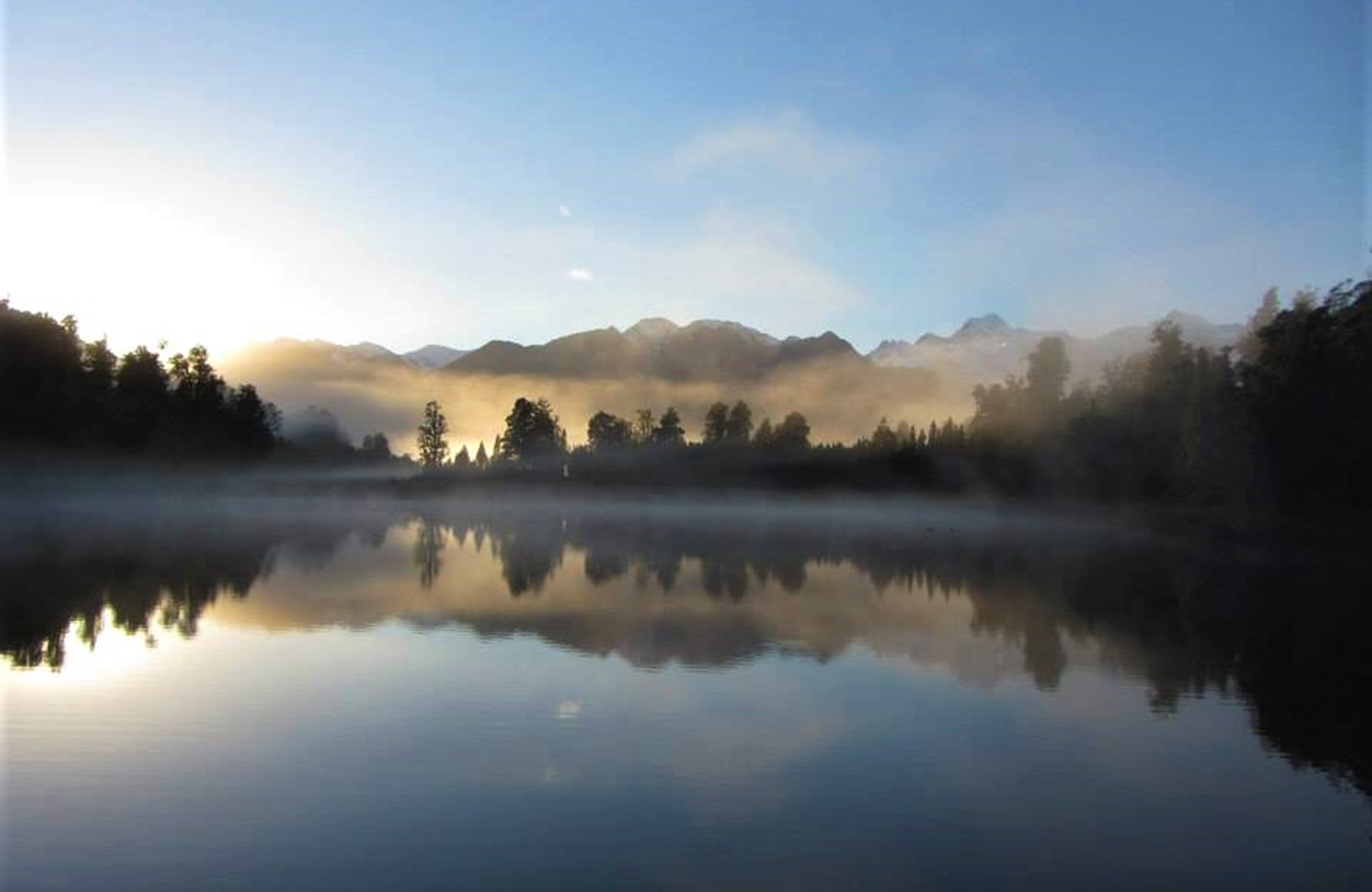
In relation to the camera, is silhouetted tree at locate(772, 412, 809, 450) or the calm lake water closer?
the calm lake water

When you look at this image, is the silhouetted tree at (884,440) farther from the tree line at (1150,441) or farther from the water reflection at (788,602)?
the water reflection at (788,602)

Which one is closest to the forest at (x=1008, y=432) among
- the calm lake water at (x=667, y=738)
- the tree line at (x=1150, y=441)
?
the tree line at (x=1150, y=441)

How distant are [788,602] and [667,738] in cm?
1727

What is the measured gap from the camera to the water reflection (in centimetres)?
2092

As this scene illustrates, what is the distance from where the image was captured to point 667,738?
14.6 metres

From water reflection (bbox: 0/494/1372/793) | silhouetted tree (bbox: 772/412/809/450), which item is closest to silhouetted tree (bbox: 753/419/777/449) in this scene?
silhouetted tree (bbox: 772/412/809/450)

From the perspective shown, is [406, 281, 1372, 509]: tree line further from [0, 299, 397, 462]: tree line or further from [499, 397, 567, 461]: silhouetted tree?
[0, 299, 397, 462]: tree line

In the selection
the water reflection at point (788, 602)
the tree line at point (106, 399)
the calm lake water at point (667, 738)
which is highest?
the tree line at point (106, 399)

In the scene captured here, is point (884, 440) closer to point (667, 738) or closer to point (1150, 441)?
point (1150, 441)

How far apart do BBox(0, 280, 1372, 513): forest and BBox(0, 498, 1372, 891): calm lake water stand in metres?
25.5

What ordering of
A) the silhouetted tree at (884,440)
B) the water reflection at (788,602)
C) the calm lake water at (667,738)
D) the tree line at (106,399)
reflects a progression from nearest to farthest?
the calm lake water at (667,738)
the water reflection at (788,602)
the tree line at (106,399)
the silhouetted tree at (884,440)

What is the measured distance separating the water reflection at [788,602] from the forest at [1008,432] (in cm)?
689

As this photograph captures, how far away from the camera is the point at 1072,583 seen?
131 feet

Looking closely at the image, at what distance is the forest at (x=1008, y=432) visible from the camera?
56.0m
